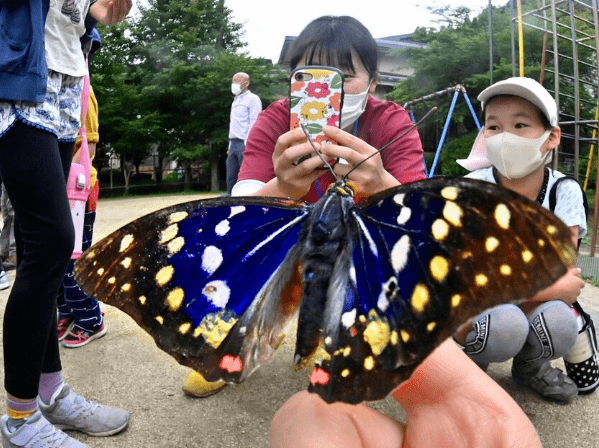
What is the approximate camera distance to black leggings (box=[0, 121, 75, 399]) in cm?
115

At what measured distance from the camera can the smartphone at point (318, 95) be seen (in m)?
1.03

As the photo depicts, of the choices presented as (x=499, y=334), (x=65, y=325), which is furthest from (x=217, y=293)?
(x=65, y=325)

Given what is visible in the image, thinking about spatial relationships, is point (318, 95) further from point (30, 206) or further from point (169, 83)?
point (169, 83)

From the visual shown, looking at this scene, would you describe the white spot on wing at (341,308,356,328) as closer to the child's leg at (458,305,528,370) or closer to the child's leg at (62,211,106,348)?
the child's leg at (458,305,528,370)

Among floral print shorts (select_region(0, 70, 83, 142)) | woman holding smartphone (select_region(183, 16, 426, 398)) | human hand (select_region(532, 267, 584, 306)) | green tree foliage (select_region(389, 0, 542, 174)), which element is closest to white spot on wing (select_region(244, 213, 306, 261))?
woman holding smartphone (select_region(183, 16, 426, 398))

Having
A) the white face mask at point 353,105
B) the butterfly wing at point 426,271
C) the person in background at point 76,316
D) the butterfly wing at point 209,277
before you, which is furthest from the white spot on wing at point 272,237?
the person in background at point 76,316

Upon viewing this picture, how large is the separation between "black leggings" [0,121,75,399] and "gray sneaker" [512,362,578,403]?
1.43 m

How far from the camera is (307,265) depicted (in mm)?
761

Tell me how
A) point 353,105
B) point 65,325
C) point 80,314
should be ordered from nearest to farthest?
point 353,105 → point 80,314 → point 65,325

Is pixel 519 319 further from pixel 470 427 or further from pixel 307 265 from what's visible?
pixel 307 265

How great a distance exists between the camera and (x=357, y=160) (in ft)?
3.09

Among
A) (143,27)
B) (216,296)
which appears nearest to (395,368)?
(216,296)

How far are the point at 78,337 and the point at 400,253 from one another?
5.85 feet

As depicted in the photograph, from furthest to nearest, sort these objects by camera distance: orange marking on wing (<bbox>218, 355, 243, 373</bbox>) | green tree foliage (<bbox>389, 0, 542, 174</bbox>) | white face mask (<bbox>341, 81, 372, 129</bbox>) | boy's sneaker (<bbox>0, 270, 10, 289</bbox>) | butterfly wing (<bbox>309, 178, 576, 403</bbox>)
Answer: green tree foliage (<bbox>389, 0, 542, 174</bbox>)
boy's sneaker (<bbox>0, 270, 10, 289</bbox>)
white face mask (<bbox>341, 81, 372, 129</bbox>)
orange marking on wing (<bbox>218, 355, 243, 373</bbox>)
butterfly wing (<bbox>309, 178, 576, 403</bbox>)
